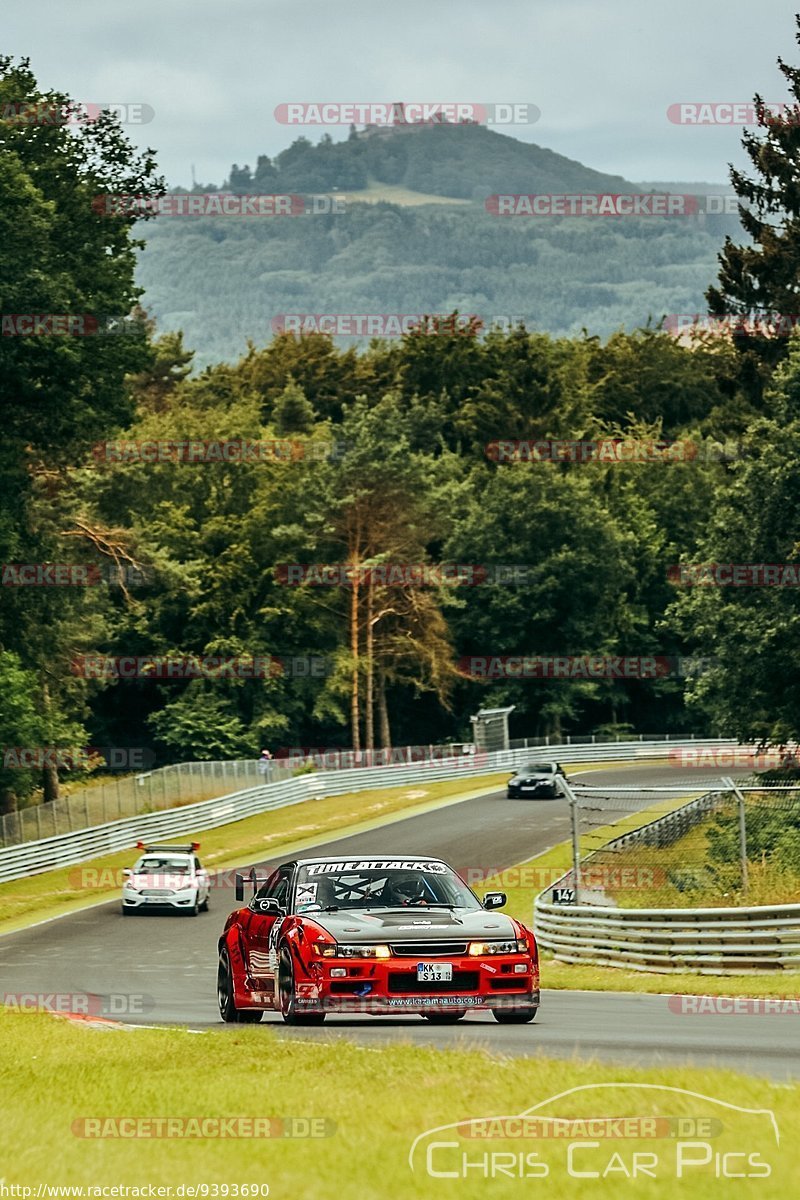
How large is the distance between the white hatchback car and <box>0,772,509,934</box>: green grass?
7.95ft

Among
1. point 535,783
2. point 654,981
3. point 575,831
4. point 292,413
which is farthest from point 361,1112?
point 292,413

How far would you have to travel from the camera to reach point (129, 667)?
290 ft

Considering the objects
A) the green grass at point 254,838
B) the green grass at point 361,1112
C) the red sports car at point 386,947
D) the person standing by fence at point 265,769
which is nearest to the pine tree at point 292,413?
the green grass at point 254,838

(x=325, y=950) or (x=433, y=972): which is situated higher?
(x=325, y=950)

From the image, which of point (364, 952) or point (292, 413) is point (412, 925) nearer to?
point (364, 952)

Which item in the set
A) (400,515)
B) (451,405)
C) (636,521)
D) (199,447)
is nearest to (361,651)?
(400,515)

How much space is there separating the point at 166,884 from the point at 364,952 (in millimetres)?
25351

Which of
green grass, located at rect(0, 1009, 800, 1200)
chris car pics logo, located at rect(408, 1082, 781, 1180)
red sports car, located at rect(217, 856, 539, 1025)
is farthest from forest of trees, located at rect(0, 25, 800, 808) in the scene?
chris car pics logo, located at rect(408, 1082, 781, 1180)

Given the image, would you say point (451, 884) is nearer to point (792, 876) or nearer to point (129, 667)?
point (792, 876)

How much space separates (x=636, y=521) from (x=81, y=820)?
53615 mm

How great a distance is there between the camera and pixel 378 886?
1577 cm

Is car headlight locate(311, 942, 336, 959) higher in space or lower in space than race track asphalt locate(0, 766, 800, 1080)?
higher

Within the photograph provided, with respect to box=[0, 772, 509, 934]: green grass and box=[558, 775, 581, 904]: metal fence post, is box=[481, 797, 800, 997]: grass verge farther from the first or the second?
box=[0, 772, 509, 934]: green grass

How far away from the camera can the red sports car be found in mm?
14562
